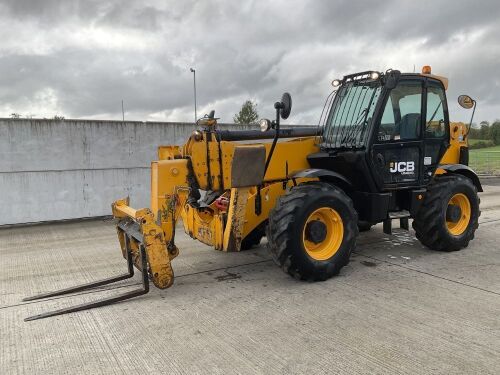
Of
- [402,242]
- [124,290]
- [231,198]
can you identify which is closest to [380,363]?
[231,198]

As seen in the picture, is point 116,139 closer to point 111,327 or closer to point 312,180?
point 312,180

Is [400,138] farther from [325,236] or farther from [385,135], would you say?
[325,236]

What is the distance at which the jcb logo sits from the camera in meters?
5.96

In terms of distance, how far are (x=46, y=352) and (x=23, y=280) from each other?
2.39 meters

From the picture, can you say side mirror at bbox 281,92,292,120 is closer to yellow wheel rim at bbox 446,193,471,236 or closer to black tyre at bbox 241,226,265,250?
black tyre at bbox 241,226,265,250

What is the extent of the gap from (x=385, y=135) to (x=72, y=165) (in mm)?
7457

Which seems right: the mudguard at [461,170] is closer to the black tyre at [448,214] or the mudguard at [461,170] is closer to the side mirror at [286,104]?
the black tyre at [448,214]

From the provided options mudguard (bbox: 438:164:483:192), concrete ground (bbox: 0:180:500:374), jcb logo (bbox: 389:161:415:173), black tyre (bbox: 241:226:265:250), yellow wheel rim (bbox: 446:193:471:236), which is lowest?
concrete ground (bbox: 0:180:500:374)

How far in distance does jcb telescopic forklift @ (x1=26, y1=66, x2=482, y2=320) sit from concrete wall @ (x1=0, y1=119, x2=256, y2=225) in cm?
531

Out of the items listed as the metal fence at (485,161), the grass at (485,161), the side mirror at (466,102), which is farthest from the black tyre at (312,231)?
the grass at (485,161)

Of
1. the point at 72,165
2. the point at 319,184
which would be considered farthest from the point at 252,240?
the point at 72,165

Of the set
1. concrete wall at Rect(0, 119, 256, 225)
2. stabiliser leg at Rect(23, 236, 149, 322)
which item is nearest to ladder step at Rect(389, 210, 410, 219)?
stabiliser leg at Rect(23, 236, 149, 322)

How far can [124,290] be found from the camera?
5.05 metres

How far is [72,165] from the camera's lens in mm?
10344
